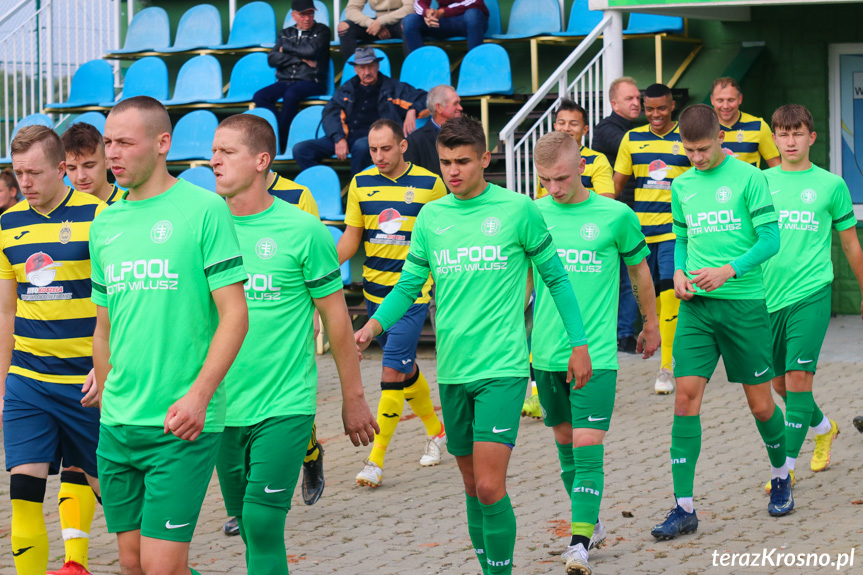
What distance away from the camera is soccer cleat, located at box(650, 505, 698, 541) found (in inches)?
242

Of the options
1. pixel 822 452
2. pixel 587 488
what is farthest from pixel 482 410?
pixel 822 452

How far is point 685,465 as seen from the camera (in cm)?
636

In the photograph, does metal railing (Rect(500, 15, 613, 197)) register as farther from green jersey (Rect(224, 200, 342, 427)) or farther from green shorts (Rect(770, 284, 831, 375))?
green jersey (Rect(224, 200, 342, 427))

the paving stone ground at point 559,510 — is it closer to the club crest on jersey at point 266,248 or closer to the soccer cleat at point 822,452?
the soccer cleat at point 822,452

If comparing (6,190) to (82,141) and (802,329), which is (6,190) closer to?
(82,141)

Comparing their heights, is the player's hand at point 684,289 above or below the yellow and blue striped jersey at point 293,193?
below

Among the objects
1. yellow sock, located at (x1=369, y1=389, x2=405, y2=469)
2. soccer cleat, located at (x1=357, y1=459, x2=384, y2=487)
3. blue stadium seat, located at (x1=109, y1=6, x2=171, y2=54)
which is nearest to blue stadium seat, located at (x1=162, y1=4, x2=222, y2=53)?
blue stadium seat, located at (x1=109, y1=6, x2=171, y2=54)

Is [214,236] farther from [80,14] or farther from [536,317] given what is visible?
[80,14]

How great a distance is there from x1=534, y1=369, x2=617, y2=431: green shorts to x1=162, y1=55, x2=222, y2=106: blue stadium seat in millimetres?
10297

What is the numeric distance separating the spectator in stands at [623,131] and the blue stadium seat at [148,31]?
8.31 meters

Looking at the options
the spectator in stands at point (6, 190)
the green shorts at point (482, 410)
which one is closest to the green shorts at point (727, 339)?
the green shorts at point (482, 410)

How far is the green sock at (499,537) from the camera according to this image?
506 centimetres

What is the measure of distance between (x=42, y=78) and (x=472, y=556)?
45.4 feet

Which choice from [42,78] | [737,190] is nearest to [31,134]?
[737,190]
